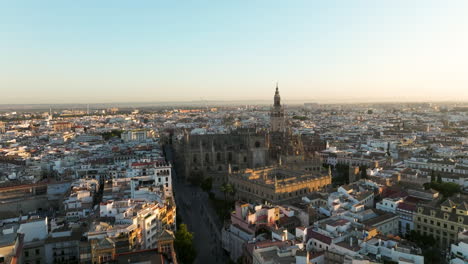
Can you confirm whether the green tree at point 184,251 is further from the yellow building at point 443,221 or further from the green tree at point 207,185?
the yellow building at point 443,221

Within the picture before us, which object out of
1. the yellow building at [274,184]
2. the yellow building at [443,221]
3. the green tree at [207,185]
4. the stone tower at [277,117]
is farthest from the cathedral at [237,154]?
the yellow building at [443,221]

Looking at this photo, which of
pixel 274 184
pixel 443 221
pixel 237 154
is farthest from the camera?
pixel 237 154

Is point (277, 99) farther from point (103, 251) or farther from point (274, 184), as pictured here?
point (103, 251)

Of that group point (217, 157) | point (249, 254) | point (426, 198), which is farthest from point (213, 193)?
point (426, 198)

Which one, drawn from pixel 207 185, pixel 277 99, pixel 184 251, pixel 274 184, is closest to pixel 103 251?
pixel 184 251

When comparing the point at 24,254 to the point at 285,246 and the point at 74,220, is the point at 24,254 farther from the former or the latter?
the point at 285,246

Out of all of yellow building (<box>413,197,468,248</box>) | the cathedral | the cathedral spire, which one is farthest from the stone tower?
yellow building (<box>413,197,468,248</box>)

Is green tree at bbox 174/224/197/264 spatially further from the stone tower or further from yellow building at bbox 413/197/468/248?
the stone tower
